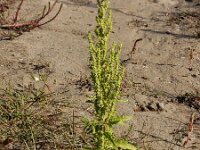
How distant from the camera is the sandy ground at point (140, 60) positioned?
3.11m

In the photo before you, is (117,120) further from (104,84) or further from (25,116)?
(25,116)

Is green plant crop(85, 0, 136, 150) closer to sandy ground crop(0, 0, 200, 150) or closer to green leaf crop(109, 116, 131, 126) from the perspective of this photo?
green leaf crop(109, 116, 131, 126)

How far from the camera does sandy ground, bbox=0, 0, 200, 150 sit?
122 inches

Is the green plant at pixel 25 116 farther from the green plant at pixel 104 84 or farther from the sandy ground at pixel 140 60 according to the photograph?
the green plant at pixel 104 84

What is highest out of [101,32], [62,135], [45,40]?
[101,32]

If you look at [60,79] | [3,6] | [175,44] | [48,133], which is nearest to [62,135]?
[48,133]

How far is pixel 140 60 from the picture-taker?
3.92m

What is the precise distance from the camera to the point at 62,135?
2.84 meters

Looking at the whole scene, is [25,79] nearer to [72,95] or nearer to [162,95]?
[72,95]

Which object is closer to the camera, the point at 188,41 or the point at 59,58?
the point at 59,58

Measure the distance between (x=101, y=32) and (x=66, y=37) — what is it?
2046mm

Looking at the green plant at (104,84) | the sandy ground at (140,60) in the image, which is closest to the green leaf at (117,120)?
the green plant at (104,84)

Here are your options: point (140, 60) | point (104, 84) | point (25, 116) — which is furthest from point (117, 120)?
point (140, 60)

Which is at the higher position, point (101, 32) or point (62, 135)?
point (101, 32)
